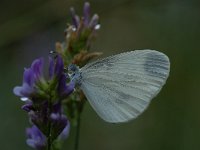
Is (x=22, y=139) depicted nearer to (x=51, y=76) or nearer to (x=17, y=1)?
(x=17, y=1)

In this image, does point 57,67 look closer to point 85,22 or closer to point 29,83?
point 29,83

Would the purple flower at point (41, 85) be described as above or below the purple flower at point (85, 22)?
below

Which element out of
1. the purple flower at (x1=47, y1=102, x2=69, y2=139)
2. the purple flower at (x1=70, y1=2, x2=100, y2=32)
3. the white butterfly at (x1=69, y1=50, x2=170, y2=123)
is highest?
the purple flower at (x1=70, y1=2, x2=100, y2=32)

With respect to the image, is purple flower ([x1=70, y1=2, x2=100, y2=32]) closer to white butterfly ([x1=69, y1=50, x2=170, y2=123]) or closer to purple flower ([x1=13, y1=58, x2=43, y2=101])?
white butterfly ([x1=69, y1=50, x2=170, y2=123])

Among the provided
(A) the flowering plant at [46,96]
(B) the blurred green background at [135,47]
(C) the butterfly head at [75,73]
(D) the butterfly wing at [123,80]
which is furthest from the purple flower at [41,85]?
(B) the blurred green background at [135,47]

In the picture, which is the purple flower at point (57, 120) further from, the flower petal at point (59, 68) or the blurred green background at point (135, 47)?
the blurred green background at point (135, 47)

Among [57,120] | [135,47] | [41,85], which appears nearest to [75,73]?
[41,85]

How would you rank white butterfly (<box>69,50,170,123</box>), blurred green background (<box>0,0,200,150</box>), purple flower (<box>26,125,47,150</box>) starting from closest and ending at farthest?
1. white butterfly (<box>69,50,170,123</box>)
2. purple flower (<box>26,125,47,150</box>)
3. blurred green background (<box>0,0,200,150</box>)

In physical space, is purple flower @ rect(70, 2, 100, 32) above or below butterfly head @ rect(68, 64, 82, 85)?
above

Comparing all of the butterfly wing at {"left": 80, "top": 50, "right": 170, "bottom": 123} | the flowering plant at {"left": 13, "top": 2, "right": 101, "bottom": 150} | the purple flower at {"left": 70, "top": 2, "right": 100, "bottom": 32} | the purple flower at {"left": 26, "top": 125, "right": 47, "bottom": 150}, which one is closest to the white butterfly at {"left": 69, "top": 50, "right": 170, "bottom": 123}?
the butterfly wing at {"left": 80, "top": 50, "right": 170, "bottom": 123}
